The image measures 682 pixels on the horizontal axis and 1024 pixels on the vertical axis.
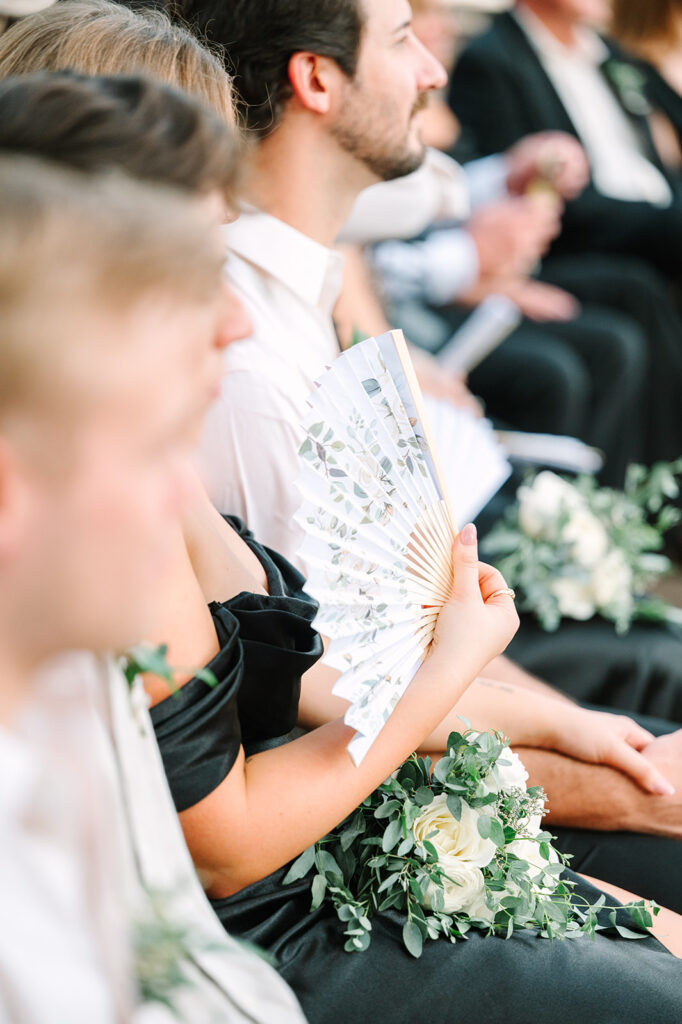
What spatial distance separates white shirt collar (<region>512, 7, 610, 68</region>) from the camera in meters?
3.73

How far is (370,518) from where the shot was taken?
44.6 inches

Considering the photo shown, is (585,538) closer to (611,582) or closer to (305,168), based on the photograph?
(611,582)

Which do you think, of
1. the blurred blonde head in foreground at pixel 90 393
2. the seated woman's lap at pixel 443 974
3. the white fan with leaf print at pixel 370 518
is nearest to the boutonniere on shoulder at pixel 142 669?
the blurred blonde head in foreground at pixel 90 393

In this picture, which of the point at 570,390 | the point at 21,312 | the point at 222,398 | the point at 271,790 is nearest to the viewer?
the point at 21,312

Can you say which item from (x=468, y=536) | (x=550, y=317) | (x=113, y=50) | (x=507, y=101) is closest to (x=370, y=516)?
(x=468, y=536)

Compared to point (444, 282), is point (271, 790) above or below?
above

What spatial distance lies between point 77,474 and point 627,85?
383 centimetres

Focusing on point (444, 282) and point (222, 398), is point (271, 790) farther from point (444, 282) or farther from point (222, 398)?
point (444, 282)

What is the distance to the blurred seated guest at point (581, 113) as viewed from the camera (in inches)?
145

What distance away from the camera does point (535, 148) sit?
3.39 meters

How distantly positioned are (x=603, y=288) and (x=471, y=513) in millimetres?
2234

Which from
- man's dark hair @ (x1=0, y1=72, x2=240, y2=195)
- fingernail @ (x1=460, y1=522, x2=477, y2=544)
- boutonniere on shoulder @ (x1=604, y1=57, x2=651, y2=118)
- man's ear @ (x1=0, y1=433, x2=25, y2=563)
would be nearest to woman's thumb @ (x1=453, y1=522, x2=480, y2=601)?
fingernail @ (x1=460, y1=522, x2=477, y2=544)

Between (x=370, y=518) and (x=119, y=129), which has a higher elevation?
(x=119, y=129)

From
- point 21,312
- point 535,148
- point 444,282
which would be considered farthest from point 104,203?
point 535,148
